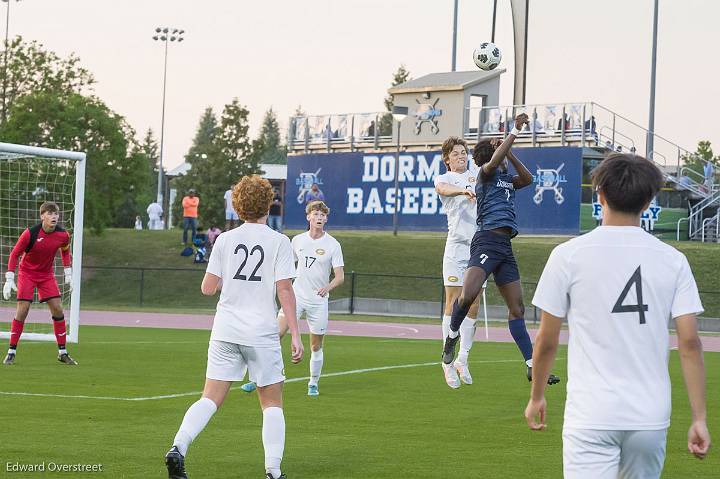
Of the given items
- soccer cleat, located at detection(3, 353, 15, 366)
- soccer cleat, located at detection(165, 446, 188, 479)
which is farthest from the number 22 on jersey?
soccer cleat, located at detection(3, 353, 15, 366)

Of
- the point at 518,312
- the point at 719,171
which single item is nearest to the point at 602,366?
the point at 518,312

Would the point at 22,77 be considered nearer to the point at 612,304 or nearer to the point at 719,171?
the point at 719,171

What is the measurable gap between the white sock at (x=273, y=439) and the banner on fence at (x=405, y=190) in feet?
127

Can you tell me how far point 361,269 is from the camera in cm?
4191

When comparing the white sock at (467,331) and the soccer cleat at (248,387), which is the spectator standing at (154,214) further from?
the white sock at (467,331)

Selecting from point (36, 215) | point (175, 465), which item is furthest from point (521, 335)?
point (36, 215)

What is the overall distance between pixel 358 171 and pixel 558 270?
156 ft

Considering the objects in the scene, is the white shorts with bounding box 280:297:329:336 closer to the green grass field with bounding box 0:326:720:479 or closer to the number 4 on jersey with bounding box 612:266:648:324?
the green grass field with bounding box 0:326:720:479

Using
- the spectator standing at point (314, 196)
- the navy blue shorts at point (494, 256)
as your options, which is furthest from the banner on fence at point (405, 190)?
the navy blue shorts at point (494, 256)

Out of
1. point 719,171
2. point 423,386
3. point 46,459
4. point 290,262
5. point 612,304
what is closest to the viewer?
point 612,304

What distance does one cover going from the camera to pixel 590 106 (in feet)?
149

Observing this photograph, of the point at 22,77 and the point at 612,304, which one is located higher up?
the point at 22,77

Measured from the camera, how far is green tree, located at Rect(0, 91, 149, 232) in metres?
43.2

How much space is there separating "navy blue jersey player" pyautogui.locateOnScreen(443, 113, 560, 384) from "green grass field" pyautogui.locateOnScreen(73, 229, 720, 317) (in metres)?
22.2
